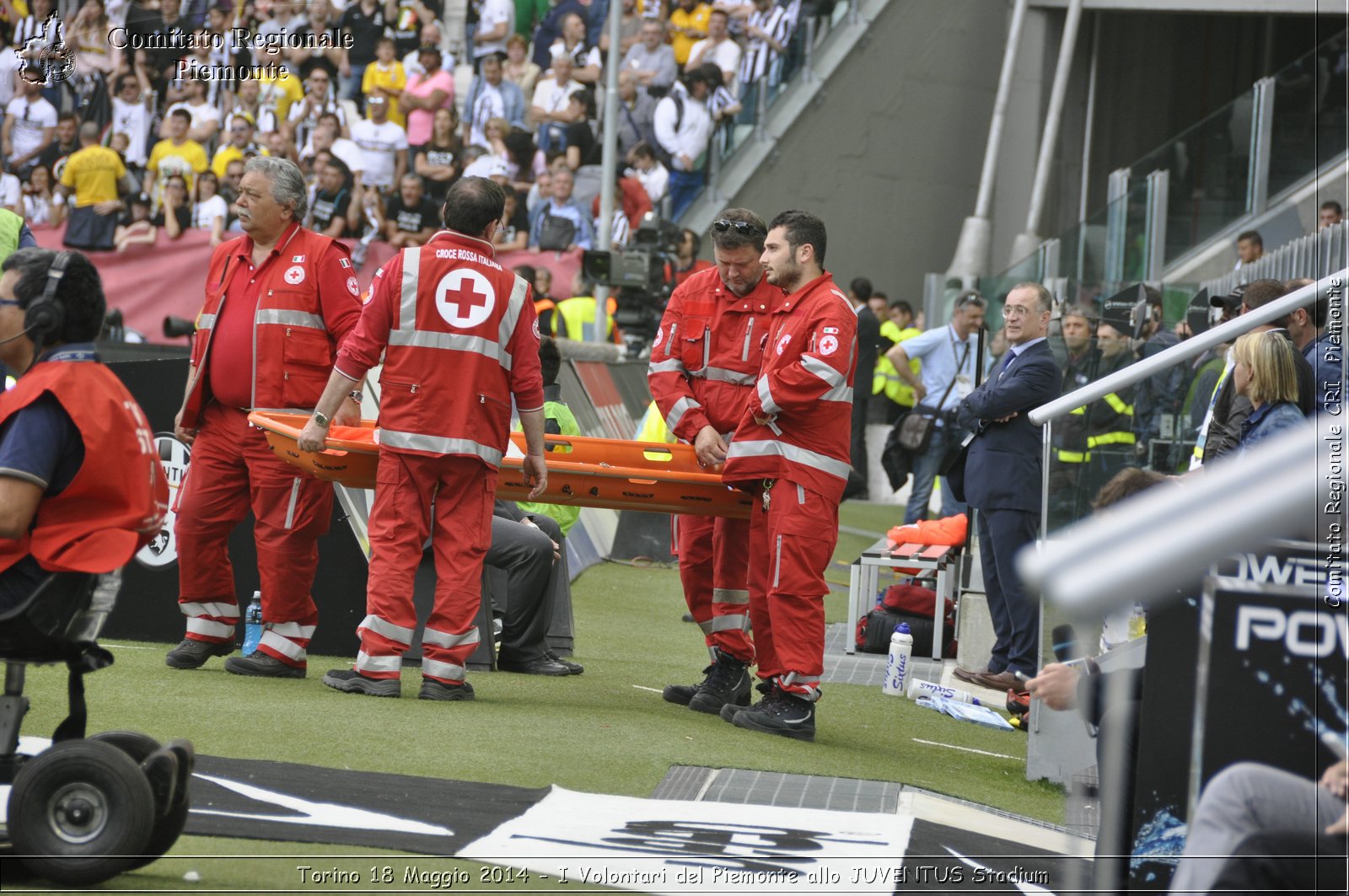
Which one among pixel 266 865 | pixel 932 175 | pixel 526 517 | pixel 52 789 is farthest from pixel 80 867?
pixel 932 175

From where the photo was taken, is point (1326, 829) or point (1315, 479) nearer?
point (1315, 479)

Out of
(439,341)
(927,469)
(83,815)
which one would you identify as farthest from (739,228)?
(927,469)

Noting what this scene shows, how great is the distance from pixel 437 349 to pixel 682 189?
13412 millimetres

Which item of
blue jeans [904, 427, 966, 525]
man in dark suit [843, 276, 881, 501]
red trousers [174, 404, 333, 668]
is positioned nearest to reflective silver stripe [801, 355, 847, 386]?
red trousers [174, 404, 333, 668]

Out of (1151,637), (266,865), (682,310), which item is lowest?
(266,865)

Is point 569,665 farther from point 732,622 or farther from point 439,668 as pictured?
point 439,668

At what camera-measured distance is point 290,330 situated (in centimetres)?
723

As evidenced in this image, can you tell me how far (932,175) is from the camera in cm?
2403

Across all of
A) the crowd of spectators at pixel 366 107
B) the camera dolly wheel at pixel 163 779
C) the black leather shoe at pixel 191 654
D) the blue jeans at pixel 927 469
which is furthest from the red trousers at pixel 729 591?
the crowd of spectators at pixel 366 107

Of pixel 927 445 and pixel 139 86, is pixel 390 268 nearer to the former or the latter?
pixel 927 445

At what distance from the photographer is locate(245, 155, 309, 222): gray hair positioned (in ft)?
23.9

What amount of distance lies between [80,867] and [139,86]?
1736 centimetres

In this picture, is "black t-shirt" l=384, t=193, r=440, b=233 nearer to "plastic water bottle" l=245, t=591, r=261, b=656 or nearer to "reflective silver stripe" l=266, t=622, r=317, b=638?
"plastic water bottle" l=245, t=591, r=261, b=656

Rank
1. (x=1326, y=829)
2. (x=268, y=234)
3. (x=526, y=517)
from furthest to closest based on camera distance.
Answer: (x=526, y=517), (x=268, y=234), (x=1326, y=829)
